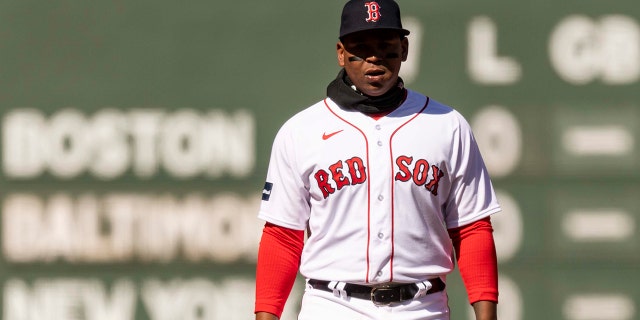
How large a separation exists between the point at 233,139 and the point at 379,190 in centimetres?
280

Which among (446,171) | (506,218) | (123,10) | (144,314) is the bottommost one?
(144,314)

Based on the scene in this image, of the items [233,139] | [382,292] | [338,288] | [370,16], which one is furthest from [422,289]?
[233,139]

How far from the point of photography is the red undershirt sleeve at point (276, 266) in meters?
4.09

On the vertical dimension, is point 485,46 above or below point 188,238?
above

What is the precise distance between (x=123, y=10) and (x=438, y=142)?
313 centimetres

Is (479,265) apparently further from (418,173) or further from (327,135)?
(327,135)

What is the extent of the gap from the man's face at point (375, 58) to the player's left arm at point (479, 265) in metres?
0.51

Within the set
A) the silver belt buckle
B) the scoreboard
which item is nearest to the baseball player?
the silver belt buckle

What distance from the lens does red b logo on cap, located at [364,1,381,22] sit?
158 inches

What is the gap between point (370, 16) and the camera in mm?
4008

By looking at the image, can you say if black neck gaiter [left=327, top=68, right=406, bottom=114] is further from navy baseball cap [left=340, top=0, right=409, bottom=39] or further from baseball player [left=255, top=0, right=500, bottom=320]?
navy baseball cap [left=340, top=0, right=409, bottom=39]

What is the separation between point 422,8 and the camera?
671 cm

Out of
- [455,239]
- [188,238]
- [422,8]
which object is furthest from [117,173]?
[455,239]

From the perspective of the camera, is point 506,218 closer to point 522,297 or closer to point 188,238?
point 522,297
